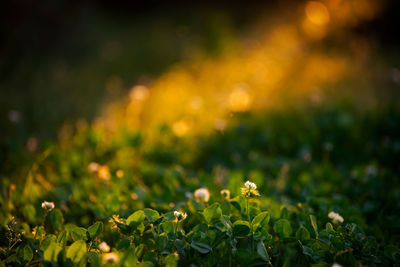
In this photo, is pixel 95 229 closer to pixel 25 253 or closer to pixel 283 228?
pixel 25 253

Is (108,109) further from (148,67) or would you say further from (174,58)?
(174,58)

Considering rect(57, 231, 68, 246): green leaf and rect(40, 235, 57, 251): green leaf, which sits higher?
rect(57, 231, 68, 246): green leaf

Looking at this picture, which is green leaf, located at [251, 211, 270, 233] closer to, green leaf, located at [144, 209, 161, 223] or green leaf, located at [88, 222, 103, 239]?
green leaf, located at [144, 209, 161, 223]

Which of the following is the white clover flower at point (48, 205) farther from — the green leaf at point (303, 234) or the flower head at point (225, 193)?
the green leaf at point (303, 234)

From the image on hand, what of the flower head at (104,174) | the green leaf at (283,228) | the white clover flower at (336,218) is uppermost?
the flower head at (104,174)

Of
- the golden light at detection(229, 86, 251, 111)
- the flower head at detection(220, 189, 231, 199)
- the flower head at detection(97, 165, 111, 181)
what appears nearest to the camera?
the flower head at detection(220, 189, 231, 199)

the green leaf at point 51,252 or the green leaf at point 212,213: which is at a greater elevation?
the green leaf at point 212,213

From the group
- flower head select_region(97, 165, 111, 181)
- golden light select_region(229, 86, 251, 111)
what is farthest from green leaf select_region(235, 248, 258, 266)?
golden light select_region(229, 86, 251, 111)

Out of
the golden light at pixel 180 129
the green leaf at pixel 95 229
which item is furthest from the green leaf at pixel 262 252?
the golden light at pixel 180 129
